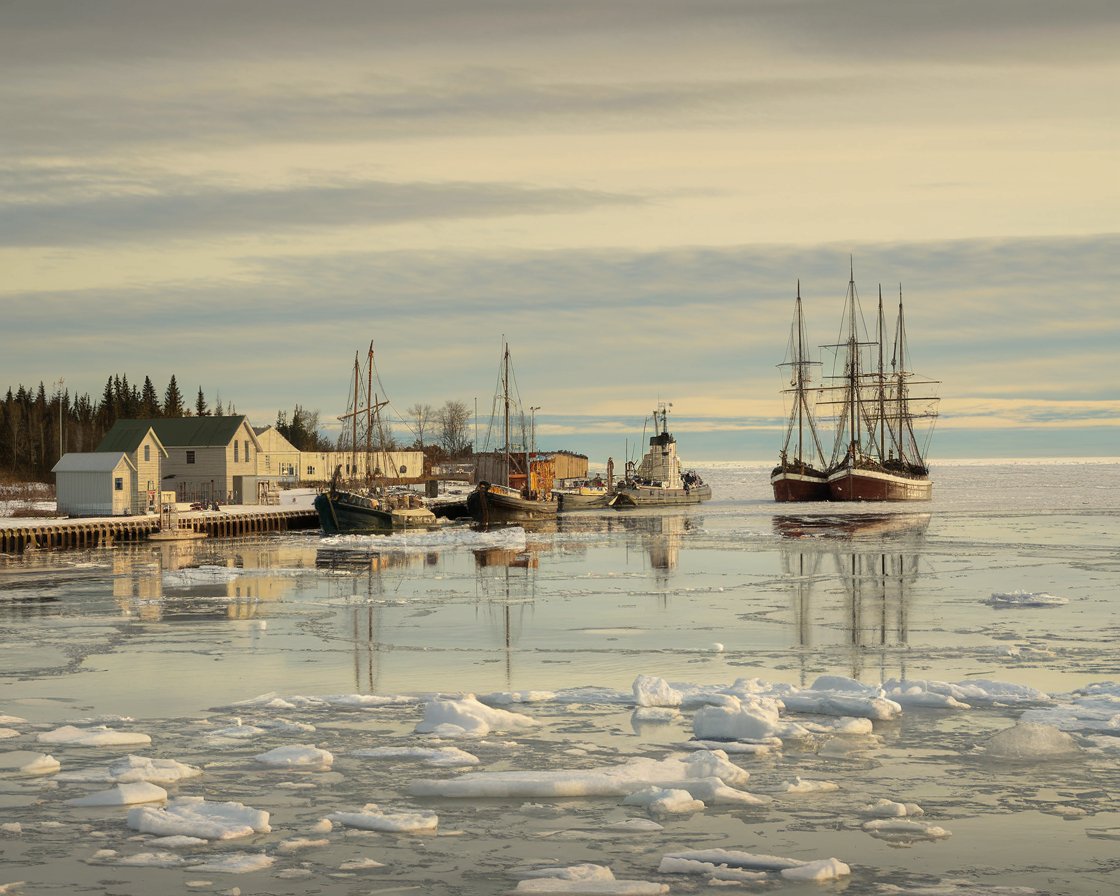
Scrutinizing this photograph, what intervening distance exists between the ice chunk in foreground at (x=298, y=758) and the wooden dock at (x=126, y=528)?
4953 cm

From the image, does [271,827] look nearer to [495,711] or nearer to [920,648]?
[495,711]

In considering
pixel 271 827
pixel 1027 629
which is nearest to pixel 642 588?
pixel 1027 629

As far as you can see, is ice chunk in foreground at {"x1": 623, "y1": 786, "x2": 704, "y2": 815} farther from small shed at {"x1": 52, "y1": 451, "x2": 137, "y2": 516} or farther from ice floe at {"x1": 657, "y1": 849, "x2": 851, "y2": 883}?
small shed at {"x1": 52, "y1": 451, "x2": 137, "y2": 516}

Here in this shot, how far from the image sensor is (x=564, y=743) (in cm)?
1573

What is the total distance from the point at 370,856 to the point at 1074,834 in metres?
6.13

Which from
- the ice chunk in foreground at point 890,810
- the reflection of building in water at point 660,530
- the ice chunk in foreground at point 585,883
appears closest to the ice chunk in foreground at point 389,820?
the ice chunk in foreground at point 585,883

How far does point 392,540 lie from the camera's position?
219 feet

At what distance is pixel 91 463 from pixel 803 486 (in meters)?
73.4

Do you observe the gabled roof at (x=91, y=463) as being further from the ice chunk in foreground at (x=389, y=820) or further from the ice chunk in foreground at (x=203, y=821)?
the ice chunk in foreground at (x=389, y=820)

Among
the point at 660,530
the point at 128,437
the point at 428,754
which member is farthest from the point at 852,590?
the point at 128,437

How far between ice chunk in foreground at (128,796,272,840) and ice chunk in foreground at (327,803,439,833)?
0.72 m

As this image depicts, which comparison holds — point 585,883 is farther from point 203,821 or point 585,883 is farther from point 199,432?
point 199,432

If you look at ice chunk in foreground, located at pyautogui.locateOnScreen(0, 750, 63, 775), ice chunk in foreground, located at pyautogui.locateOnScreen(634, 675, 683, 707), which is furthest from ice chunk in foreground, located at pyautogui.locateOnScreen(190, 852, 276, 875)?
ice chunk in foreground, located at pyautogui.locateOnScreen(634, 675, 683, 707)

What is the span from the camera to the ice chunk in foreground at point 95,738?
15.9 meters
